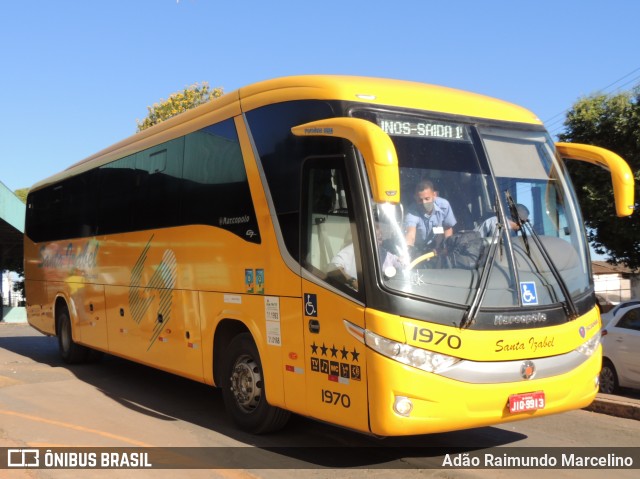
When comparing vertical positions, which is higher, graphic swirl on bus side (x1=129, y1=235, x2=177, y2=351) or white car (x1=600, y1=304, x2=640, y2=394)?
graphic swirl on bus side (x1=129, y1=235, x2=177, y2=351)

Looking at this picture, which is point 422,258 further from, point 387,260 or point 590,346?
point 590,346

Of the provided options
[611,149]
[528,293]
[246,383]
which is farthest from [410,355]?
[611,149]

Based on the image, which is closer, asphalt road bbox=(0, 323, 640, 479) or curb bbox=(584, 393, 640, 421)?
asphalt road bbox=(0, 323, 640, 479)

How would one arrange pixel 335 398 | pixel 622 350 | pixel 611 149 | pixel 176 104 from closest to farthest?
pixel 335 398
pixel 622 350
pixel 611 149
pixel 176 104

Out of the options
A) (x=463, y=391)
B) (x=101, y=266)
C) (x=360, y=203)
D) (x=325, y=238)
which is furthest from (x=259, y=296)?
(x=101, y=266)

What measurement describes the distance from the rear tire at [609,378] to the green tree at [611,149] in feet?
31.2

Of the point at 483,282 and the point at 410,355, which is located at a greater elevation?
the point at 483,282

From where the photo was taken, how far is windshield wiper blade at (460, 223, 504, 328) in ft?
18.8

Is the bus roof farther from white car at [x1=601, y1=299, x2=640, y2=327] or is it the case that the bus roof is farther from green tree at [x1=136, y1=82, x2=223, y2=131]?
green tree at [x1=136, y1=82, x2=223, y2=131]

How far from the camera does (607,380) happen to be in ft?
36.8

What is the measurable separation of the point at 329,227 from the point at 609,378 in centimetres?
710

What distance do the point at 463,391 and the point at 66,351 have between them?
33.5 feet

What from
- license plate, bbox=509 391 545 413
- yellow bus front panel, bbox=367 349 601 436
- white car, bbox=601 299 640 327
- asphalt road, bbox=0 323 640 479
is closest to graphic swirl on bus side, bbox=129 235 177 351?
asphalt road, bbox=0 323 640 479

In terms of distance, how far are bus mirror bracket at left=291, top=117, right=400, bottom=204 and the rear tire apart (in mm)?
7622
